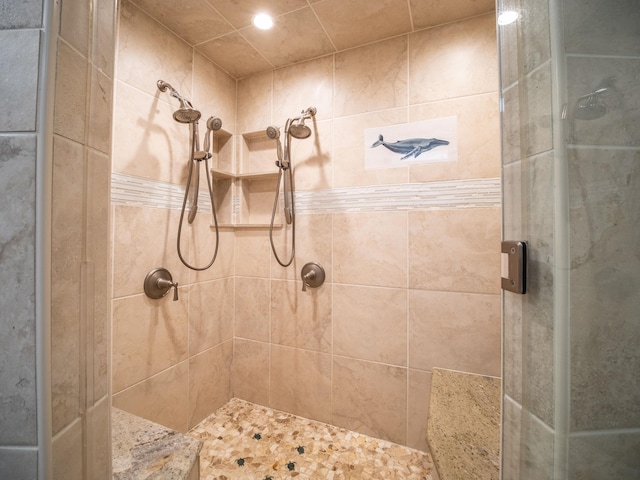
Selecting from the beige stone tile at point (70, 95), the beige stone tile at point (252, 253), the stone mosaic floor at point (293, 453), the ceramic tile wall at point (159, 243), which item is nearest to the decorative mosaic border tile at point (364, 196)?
the ceramic tile wall at point (159, 243)

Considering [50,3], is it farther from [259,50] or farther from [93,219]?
[259,50]

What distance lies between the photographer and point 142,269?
1238 millimetres

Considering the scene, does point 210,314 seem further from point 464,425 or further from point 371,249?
point 464,425

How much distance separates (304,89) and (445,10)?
0.80 meters

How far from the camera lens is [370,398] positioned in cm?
142

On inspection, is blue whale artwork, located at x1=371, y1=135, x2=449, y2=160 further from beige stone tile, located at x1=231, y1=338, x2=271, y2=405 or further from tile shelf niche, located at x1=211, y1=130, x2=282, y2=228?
beige stone tile, located at x1=231, y1=338, x2=271, y2=405

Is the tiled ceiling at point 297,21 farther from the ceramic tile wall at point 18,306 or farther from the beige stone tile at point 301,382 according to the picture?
the beige stone tile at point 301,382

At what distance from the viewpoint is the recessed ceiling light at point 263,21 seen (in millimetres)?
1261

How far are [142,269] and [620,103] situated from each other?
156 cm

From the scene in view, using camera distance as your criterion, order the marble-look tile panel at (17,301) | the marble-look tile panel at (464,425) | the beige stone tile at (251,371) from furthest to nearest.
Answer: the beige stone tile at (251,371), the marble-look tile panel at (464,425), the marble-look tile panel at (17,301)

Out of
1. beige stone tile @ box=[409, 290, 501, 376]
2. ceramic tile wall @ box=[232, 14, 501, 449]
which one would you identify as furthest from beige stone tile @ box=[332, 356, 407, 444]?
beige stone tile @ box=[409, 290, 501, 376]

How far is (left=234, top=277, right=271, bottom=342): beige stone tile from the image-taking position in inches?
66.2

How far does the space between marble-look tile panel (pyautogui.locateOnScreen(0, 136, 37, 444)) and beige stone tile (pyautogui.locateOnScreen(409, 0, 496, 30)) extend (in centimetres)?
155

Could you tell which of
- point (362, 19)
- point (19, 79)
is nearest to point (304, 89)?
point (362, 19)
